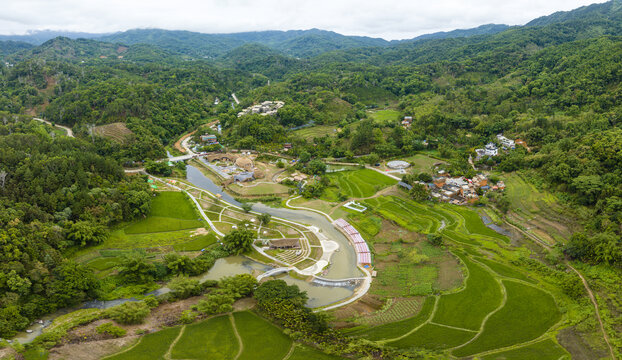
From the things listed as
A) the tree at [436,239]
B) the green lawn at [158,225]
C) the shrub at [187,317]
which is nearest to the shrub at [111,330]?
the shrub at [187,317]

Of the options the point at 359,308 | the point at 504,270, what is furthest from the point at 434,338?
the point at 504,270

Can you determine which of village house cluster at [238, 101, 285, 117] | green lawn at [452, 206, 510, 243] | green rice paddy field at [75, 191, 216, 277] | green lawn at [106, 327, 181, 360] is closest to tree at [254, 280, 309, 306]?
green lawn at [106, 327, 181, 360]

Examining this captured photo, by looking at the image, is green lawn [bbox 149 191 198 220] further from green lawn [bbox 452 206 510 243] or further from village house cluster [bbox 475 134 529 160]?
village house cluster [bbox 475 134 529 160]

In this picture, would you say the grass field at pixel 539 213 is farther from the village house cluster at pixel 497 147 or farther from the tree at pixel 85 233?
the tree at pixel 85 233

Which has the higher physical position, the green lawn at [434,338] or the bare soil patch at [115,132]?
the bare soil patch at [115,132]

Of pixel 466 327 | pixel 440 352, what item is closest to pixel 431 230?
pixel 466 327

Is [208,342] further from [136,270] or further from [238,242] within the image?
[238,242]

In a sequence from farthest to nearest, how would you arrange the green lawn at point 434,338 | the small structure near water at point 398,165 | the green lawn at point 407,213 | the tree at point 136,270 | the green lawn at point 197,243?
the small structure near water at point 398,165, the green lawn at point 407,213, the green lawn at point 197,243, the tree at point 136,270, the green lawn at point 434,338
